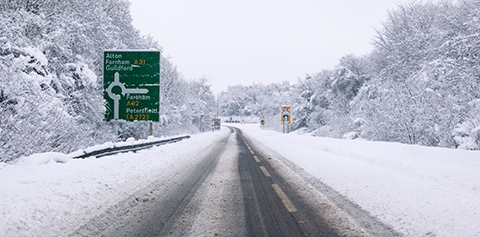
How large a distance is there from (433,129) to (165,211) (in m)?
12.8

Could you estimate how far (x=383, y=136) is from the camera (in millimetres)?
16391

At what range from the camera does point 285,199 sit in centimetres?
465

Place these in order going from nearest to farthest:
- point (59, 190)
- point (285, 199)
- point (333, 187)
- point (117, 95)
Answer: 1. point (59, 190)
2. point (285, 199)
3. point (333, 187)
4. point (117, 95)

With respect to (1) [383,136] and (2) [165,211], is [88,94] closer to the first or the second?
(2) [165,211]

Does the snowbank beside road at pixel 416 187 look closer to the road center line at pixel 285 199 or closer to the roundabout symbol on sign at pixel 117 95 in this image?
the road center line at pixel 285 199

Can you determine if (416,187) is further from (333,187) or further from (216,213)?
(216,213)

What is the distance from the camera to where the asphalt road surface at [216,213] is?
Answer: 10.6 feet

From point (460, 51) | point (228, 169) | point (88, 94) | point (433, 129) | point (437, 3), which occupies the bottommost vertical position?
point (228, 169)

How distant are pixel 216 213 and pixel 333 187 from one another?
9.06 ft

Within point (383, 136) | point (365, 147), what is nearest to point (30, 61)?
point (365, 147)

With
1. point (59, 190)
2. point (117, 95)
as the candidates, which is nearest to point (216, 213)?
point (59, 190)

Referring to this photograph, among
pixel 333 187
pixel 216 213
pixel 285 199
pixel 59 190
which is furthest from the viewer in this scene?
pixel 333 187

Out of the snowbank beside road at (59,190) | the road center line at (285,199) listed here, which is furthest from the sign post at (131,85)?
the road center line at (285,199)

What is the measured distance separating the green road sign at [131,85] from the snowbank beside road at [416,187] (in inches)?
328
